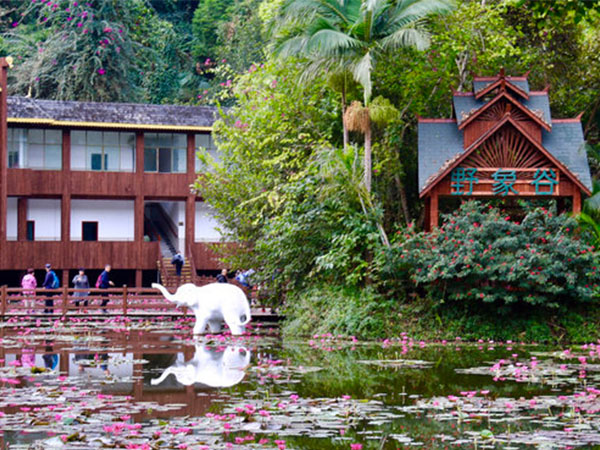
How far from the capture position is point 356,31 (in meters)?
22.4

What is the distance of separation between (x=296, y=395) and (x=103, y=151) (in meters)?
32.3

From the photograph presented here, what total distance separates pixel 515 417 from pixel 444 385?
2818 millimetres

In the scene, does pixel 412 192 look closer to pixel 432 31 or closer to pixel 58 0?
pixel 432 31

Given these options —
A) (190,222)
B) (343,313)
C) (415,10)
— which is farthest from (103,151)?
(343,313)

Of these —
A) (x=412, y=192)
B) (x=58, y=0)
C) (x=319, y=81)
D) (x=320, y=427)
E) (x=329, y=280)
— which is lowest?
(x=320, y=427)

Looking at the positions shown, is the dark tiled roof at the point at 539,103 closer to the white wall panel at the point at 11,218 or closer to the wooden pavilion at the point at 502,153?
Result: the wooden pavilion at the point at 502,153

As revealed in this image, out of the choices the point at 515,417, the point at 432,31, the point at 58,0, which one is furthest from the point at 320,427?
the point at 58,0

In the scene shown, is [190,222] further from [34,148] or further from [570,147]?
[570,147]

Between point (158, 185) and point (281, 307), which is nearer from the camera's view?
point (281, 307)

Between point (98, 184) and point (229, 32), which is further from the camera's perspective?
point (229, 32)

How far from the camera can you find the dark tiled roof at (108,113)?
40031 millimetres

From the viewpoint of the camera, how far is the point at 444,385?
12.8 metres

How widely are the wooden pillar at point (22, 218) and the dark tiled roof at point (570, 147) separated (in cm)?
2555

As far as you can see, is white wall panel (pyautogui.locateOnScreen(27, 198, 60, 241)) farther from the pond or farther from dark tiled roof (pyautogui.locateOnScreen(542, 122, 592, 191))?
dark tiled roof (pyautogui.locateOnScreen(542, 122, 592, 191))
